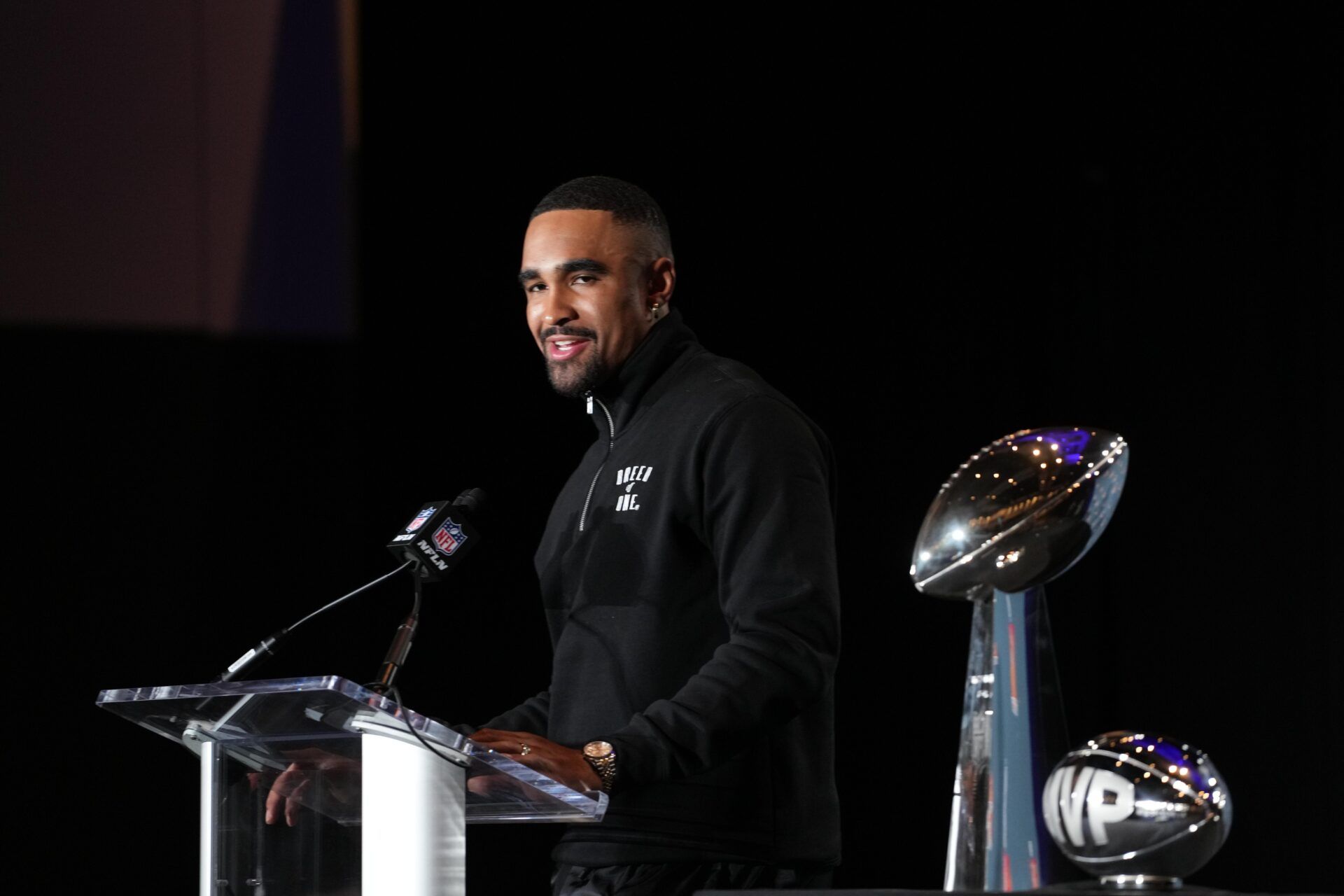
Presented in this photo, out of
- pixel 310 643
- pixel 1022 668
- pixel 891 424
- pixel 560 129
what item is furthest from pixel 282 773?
pixel 891 424

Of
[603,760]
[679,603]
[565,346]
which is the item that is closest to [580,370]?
[565,346]

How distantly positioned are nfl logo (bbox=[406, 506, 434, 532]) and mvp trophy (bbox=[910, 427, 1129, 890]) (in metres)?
0.50

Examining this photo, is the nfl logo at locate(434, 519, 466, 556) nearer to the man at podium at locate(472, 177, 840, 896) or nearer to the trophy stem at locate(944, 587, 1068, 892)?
the man at podium at locate(472, 177, 840, 896)

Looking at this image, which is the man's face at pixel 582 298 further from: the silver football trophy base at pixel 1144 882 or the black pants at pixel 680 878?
the silver football trophy base at pixel 1144 882

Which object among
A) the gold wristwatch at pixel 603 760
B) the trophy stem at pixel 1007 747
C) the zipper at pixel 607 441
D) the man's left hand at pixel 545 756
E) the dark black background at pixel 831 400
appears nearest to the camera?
the man's left hand at pixel 545 756

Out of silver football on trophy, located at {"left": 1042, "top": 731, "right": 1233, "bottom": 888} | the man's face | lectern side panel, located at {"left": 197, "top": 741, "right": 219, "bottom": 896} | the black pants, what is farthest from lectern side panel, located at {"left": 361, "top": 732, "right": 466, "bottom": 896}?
the man's face

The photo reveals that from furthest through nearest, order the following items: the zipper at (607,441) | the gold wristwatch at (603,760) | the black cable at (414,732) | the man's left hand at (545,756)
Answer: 1. the zipper at (607,441)
2. the gold wristwatch at (603,760)
3. the man's left hand at (545,756)
4. the black cable at (414,732)

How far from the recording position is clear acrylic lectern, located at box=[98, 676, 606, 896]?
4.29 feet

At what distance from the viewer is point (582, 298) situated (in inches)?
75.9

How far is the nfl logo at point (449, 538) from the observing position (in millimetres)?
1535

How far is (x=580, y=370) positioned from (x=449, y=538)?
1.41ft

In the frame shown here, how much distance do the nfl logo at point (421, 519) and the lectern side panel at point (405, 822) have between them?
0.83 feet

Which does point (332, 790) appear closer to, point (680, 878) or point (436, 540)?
point (436, 540)

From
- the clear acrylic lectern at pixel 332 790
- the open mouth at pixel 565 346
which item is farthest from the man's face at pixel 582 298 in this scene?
the clear acrylic lectern at pixel 332 790
